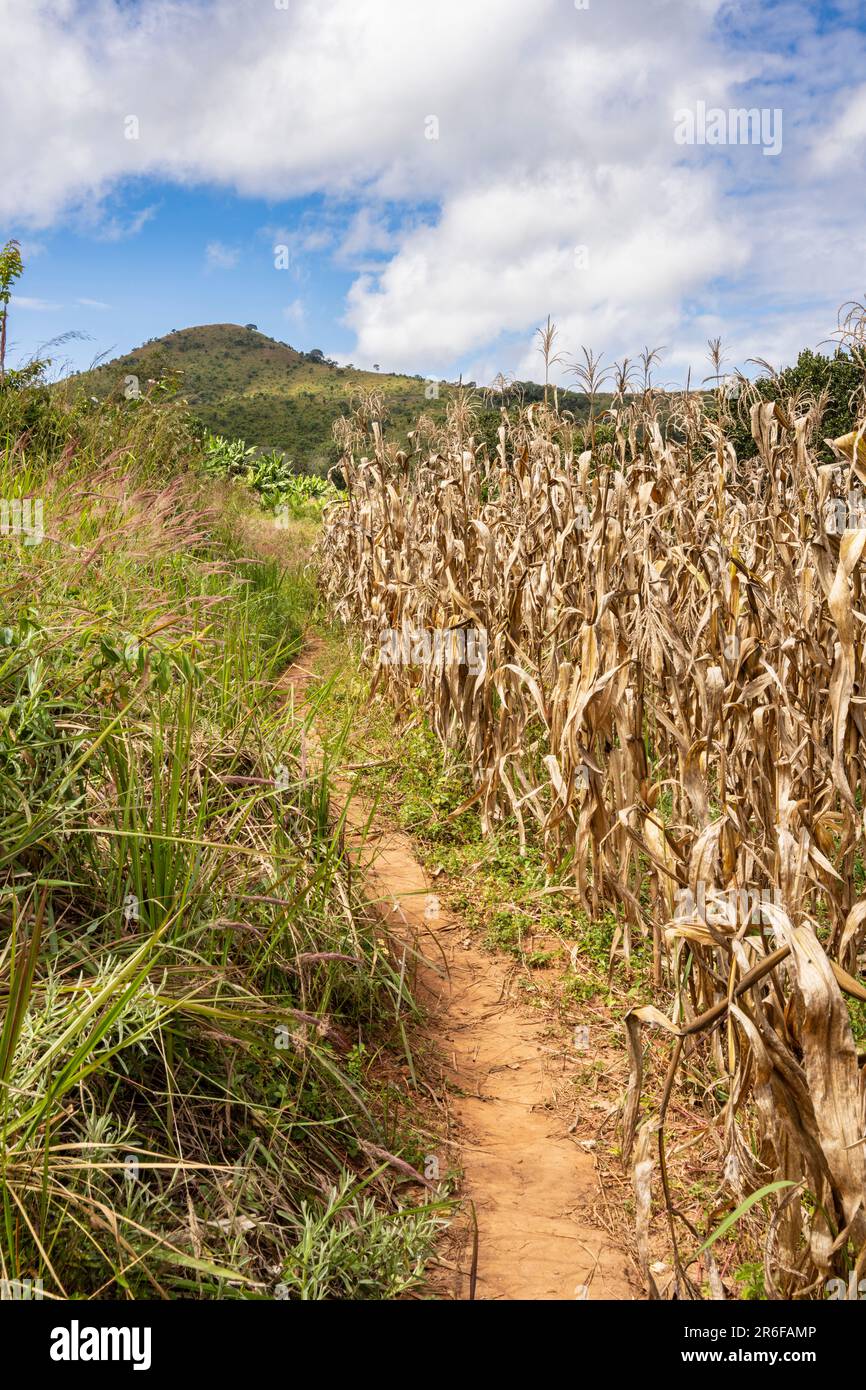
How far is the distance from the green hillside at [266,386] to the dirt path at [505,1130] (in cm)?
1007

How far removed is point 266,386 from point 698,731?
4826 cm

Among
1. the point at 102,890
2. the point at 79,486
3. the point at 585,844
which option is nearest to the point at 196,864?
the point at 102,890

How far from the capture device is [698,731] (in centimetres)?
295

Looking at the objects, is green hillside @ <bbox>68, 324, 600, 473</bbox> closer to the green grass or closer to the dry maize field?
the dry maize field

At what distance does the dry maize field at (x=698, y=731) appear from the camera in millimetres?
1767

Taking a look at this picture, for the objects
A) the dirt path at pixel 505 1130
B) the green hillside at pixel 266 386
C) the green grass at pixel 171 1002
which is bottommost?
the dirt path at pixel 505 1130

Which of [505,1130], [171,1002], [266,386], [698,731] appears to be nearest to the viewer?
[171,1002]

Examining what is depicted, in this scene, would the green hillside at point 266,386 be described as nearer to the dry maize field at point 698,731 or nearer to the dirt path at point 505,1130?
the dry maize field at point 698,731

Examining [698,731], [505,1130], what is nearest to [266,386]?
[698,731]

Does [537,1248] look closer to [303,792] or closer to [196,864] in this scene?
[196,864]

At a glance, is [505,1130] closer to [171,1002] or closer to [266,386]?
[171,1002]

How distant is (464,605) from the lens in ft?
15.1

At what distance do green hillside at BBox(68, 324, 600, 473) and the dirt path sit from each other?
1007cm

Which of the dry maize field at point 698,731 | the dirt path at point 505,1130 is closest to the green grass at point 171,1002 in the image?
the dirt path at point 505,1130
